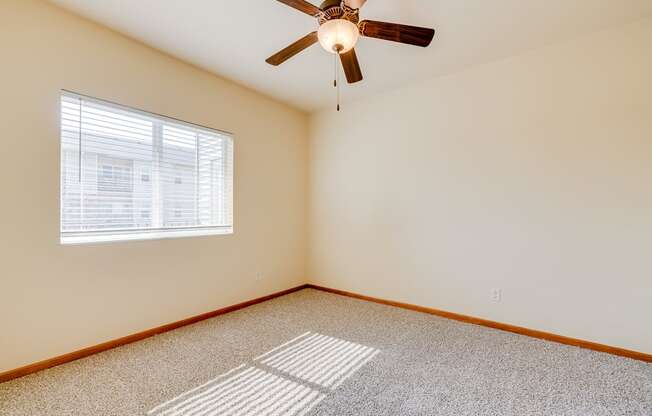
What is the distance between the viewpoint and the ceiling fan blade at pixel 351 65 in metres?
1.98

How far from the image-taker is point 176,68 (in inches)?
112

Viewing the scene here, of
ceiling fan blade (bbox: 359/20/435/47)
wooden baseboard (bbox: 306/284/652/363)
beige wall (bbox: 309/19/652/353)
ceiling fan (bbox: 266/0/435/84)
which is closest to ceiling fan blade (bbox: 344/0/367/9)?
ceiling fan (bbox: 266/0/435/84)

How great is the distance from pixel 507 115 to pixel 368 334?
2459mm

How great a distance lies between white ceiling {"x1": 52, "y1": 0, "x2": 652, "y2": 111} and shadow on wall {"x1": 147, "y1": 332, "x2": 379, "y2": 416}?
258cm

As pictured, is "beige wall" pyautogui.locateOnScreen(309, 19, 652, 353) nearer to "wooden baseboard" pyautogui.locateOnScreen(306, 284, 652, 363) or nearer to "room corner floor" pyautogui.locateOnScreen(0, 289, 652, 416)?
"wooden baseboard" pyautogui.locateOnScreen(306, 284, 652, 363)

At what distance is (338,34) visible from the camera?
66.6 inches

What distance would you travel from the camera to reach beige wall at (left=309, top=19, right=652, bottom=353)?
2.34 m

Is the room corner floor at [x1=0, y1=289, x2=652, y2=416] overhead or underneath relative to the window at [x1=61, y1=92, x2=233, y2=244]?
underneath

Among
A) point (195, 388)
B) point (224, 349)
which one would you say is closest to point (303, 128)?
point (224, 349)

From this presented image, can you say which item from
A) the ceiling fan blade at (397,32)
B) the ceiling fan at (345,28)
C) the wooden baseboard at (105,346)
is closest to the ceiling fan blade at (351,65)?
the ceiling fan at (345,28)

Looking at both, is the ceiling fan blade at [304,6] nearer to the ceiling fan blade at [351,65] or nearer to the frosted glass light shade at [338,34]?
the frosted glass light shade at [338,34]

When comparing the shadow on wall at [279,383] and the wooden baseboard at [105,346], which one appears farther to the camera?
the wooden baseboard at [105,346]

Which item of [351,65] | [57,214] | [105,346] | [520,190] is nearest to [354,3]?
[351,65]

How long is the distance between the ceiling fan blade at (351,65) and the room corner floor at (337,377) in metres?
2.12
